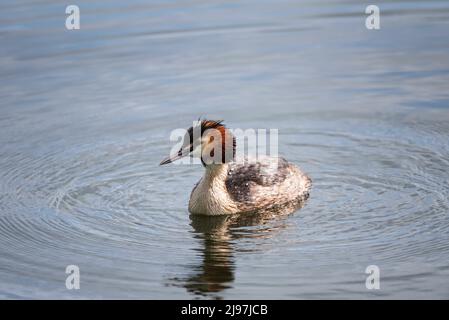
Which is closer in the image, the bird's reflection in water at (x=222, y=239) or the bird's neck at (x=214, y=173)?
the bird's reflection in water at (x=222, y=239)

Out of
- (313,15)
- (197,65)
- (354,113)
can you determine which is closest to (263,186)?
(354,113)

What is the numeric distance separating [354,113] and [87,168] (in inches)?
171

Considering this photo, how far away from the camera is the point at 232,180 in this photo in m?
13.8

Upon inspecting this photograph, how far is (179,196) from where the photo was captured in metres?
13.9

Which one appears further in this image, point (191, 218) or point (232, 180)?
point (232, 180)

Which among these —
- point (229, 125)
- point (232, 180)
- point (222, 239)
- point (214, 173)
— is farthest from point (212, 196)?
point (229, 125)

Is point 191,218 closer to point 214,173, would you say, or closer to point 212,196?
point 212,196

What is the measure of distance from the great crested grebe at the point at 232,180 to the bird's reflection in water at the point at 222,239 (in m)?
0.16

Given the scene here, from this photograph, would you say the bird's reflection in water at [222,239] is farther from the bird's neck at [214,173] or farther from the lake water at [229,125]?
the bird's neck at [214,173]

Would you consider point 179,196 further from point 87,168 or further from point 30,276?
point 30,276

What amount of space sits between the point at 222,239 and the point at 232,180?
1.56 m

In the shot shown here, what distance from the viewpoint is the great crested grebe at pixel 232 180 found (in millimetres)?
13180

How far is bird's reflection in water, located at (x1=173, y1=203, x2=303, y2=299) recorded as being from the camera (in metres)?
11.2

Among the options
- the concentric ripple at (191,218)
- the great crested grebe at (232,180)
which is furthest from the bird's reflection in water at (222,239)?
the great crested grebe at (232,180)
